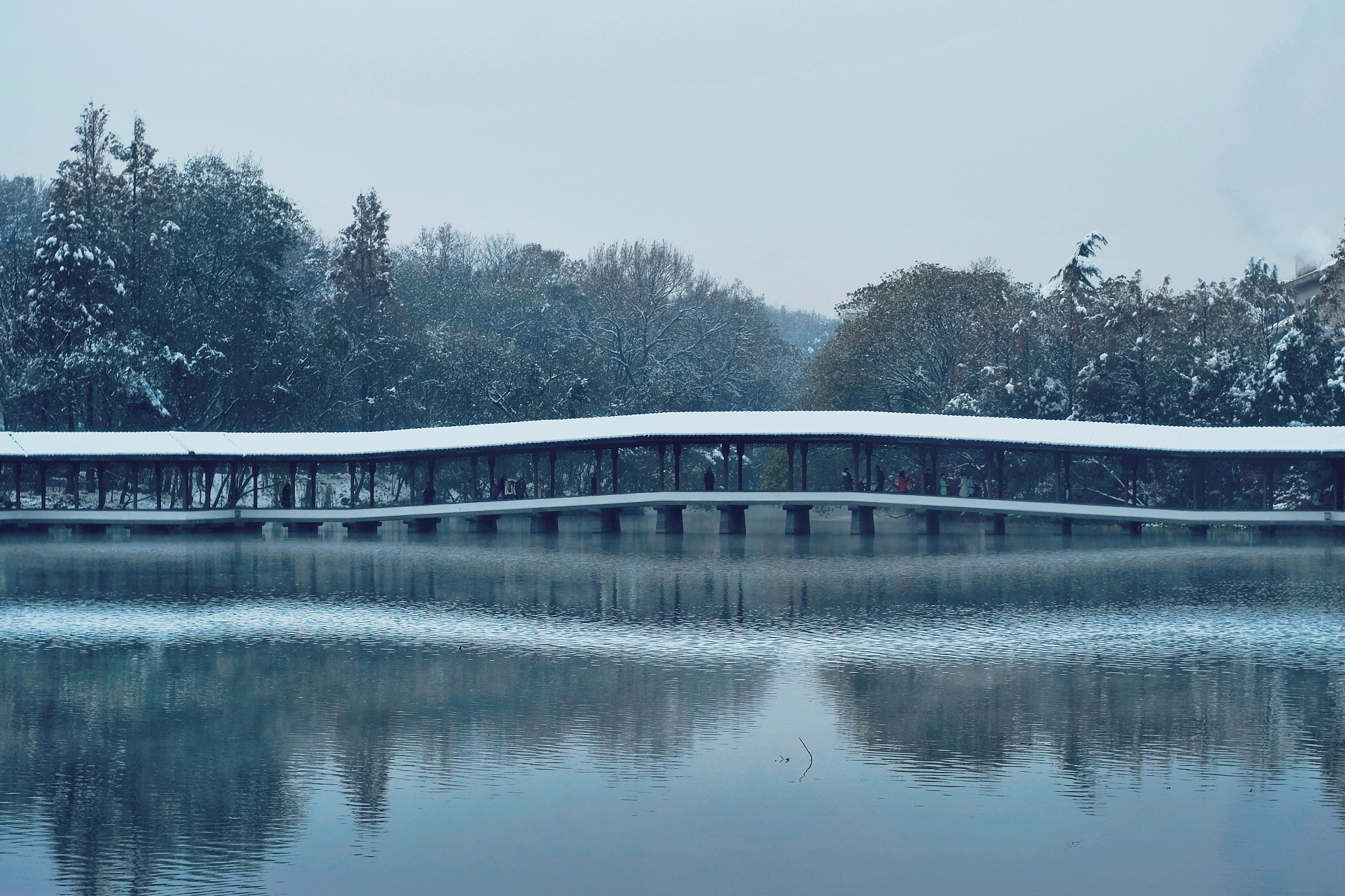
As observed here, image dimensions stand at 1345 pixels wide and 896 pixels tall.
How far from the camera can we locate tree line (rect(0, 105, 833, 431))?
5862cm

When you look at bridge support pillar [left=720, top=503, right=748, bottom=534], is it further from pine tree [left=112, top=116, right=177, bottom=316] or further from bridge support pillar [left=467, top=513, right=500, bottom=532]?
pine tree [left=112, top=116, right=177, bottom=316]

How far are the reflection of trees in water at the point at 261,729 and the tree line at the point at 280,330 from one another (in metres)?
41.1

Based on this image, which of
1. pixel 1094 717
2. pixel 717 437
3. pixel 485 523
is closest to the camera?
pixel 1094 717

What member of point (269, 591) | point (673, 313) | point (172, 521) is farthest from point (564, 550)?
point (673, 313)

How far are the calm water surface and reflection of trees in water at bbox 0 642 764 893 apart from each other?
5 centimetres

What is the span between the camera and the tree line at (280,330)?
192 ft

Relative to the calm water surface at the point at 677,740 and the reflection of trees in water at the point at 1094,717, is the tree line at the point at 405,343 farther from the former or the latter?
the reflection of trees in water at the point at 1094,717

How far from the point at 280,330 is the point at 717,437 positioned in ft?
90.1

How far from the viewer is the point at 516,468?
213 feet

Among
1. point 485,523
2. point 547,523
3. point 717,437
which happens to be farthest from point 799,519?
point 485,523

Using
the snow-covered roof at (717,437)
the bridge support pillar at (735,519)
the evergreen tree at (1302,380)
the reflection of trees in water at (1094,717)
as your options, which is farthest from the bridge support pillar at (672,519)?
the reflection of trees in water at (1094,717)

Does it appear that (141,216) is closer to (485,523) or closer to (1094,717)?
(485,523)

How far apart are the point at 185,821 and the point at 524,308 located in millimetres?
69125

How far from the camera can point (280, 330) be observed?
64000mm
